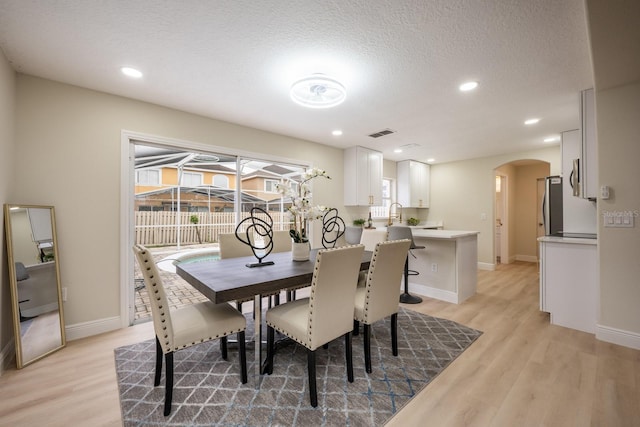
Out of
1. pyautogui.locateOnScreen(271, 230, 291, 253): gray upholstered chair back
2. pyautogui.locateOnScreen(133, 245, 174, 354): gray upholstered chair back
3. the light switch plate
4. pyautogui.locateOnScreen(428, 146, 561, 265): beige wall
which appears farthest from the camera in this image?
pyautogui.locateOnScreen(428, 146, 561, 265): beige wall

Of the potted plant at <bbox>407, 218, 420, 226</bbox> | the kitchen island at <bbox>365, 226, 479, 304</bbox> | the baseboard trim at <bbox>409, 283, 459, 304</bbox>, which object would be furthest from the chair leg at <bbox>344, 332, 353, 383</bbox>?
the potted plant at <bbox>407, 218, 420, 226</bbox>

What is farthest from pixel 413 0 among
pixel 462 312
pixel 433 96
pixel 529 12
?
pixel 462 312

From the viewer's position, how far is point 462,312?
3.16m

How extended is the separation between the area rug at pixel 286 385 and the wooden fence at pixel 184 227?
270 cm

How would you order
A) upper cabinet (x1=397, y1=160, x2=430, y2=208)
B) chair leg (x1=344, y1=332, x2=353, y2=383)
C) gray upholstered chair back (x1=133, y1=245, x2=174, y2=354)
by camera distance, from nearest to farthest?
gray upholstered chair back (x1=133, y1=245, x2=174, y2=354) < chair leg (x1=344, y1=332, x2=353, y2=383) < upper cabinet (x1=397, y1=160, x2=430, y2=208)

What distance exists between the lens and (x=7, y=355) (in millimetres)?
2086

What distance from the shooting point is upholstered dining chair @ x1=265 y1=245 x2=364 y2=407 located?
1.60 metres

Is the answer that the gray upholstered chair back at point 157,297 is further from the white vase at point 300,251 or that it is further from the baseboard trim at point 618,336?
the baseboard trim at point 618,336

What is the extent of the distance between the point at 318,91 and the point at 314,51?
40 cm

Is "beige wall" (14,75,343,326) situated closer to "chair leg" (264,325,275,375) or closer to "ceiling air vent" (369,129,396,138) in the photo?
"chair leg" (264,325,275,375)

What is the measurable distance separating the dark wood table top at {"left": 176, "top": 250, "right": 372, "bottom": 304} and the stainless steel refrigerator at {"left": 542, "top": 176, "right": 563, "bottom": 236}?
152 inches

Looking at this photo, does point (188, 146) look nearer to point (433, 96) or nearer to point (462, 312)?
point (433, 96)

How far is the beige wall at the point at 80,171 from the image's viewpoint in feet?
7.73

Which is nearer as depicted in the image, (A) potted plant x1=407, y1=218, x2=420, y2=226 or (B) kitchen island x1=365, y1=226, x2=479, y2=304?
(B) kitchen island x1=365, y1=226, x2=479, y2=304
